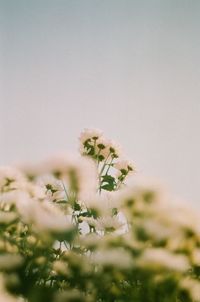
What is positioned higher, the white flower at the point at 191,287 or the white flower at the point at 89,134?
the white flower at the point at 89,134

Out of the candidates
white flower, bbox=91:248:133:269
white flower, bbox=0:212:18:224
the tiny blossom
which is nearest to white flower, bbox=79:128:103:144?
the tiny blossom

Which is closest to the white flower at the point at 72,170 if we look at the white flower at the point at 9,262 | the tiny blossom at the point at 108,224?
the tiny blossom at the point at 108,224

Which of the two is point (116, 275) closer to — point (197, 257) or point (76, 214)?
point (197, 257)

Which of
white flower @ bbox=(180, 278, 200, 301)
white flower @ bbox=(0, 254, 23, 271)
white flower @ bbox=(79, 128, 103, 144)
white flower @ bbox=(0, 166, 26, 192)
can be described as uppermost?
white flower @ bbox=(79, 128, 103, 144)

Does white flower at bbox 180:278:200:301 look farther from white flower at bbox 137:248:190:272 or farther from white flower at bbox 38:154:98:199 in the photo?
white flower at bbox 38:154:98:199

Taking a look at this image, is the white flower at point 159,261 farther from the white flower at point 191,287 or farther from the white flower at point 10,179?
the white flower at point 10,179

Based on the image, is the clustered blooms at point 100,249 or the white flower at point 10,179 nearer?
the clustered blooms at point 100,249

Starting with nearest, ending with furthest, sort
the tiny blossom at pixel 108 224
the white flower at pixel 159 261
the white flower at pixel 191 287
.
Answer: the white flower at pixel 159 261, the white flower at pixel 191 287, the tiny blossom at pixel 108 224

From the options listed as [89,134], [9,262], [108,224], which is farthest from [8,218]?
[89,134]
